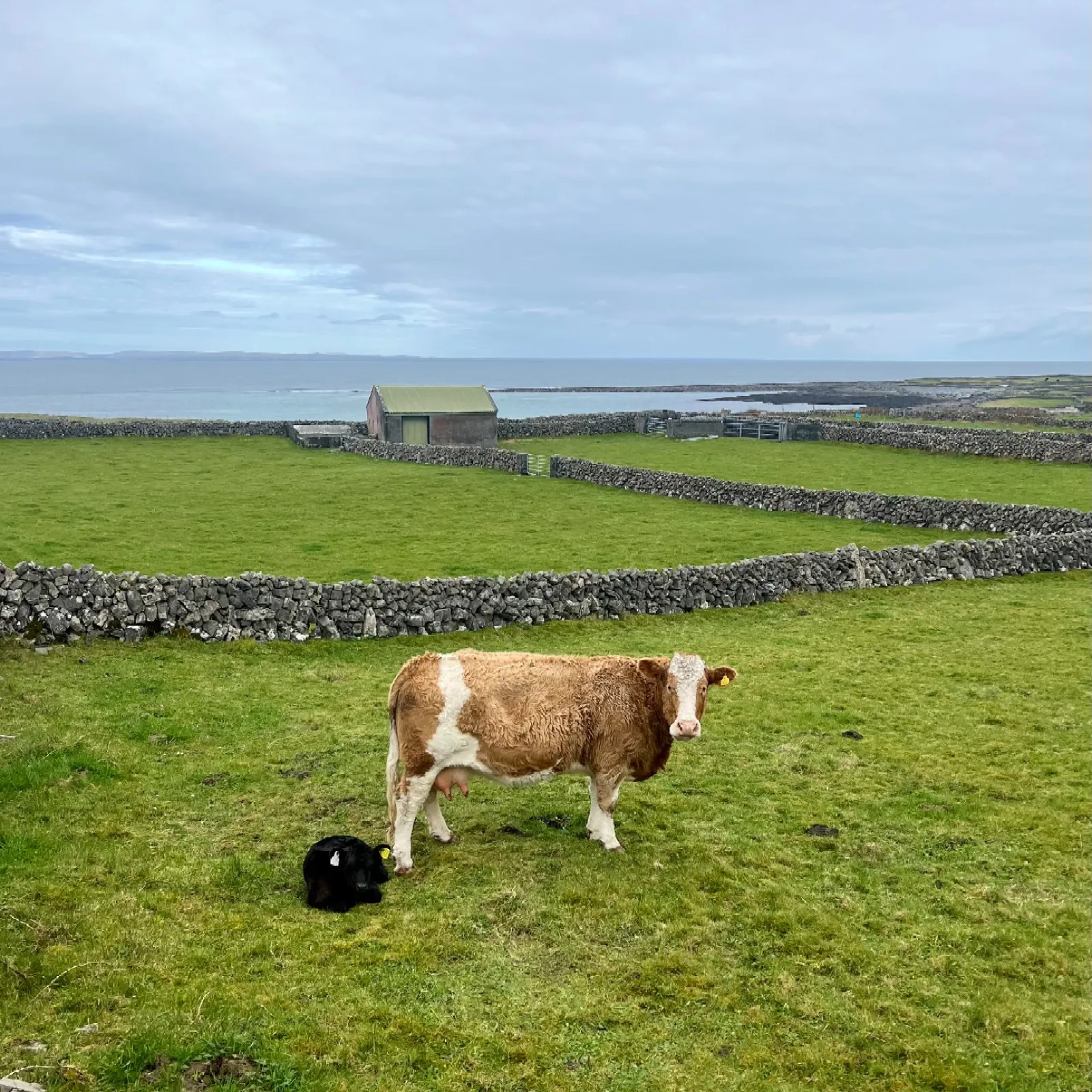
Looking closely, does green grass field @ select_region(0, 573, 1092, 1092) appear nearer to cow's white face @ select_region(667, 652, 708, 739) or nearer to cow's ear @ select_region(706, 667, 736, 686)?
cow's white face @ select_region(667, 652, 708, 739)

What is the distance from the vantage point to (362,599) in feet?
55.6

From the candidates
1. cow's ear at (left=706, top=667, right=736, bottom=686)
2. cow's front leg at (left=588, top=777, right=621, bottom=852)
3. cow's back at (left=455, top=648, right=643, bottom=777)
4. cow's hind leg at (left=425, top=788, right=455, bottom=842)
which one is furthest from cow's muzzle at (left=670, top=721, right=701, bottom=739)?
cow's hind leg at (left=425, top=788, right=455, bottom=842)

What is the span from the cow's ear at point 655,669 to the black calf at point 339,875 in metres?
3.05

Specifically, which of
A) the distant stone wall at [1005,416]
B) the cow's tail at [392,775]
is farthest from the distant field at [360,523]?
the distant stone wall at [1005,416]

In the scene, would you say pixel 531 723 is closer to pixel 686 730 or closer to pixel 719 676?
pixel 686 730

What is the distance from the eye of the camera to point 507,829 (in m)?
9.74

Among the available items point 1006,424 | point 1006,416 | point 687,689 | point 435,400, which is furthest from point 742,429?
point 687,689

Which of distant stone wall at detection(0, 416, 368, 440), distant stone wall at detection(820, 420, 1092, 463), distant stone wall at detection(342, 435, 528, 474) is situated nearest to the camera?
distant stone wall at detection(342, 435, 528, 474)

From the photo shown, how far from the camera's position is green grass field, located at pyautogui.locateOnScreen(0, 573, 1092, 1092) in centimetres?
629

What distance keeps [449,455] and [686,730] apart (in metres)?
38.6

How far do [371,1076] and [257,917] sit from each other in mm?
2239

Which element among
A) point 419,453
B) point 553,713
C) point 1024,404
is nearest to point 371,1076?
point 553,713

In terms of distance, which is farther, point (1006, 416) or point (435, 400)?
point (1006, 416)

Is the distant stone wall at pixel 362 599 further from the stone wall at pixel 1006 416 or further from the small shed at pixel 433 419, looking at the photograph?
the stone wall at pixel 1006 416
